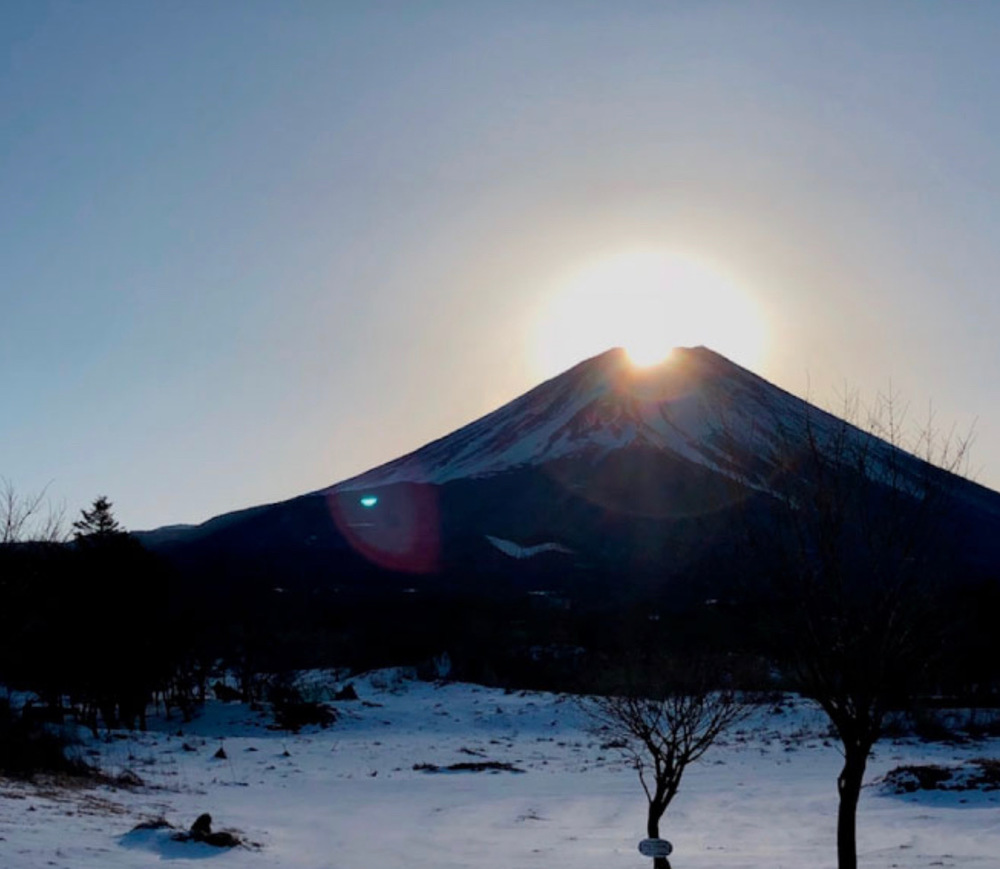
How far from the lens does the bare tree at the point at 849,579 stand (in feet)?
27.7

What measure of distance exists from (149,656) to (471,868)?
82.8 ft

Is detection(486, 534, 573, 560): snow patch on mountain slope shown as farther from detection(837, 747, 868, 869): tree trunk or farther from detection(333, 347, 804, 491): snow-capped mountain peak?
detection(837, 747, 868, 869): tree trunk

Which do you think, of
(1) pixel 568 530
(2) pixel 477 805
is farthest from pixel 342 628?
(2) pixel 477 805

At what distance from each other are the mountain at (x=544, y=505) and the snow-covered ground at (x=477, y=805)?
158ft

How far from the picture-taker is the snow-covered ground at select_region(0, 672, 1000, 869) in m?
13.5

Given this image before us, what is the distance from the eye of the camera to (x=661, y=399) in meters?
140

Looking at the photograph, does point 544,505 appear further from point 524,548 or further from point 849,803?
point 849,803

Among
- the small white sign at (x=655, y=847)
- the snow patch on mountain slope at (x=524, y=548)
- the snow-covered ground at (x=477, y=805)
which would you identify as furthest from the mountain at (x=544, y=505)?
the small white sign at (x=655, y=847)

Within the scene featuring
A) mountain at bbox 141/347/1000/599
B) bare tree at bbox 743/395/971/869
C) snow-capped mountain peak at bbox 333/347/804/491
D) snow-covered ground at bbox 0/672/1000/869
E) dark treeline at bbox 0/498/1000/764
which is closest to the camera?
bare tree at bbox 743/395/971/869

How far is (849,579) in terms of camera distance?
28.4ft

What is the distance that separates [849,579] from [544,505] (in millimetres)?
104438

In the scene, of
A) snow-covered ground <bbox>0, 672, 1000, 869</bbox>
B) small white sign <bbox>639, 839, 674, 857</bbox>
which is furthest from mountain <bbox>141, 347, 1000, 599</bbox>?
small white sign <bbox>639, 839, 674, 857</bbox>

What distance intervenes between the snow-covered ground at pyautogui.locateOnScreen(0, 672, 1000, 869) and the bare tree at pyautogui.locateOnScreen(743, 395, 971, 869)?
17.3 feet

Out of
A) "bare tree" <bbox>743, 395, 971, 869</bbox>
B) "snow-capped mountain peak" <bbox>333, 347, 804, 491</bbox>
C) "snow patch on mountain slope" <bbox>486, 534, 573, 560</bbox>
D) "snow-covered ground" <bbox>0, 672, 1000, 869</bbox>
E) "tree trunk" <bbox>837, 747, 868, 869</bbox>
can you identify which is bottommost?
"snow-covered ground" <bbox>0, 672, 1000, 869</bbox>
